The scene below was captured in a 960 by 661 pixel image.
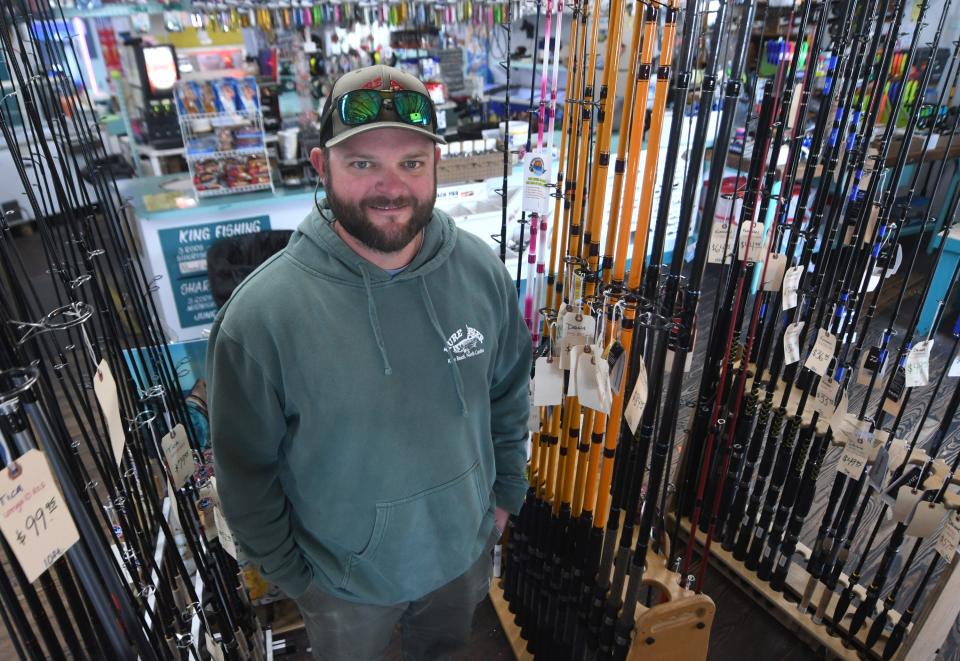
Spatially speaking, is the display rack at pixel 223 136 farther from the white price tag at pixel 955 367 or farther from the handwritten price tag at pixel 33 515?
the white price tag at pixel 955 367

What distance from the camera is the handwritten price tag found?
618mm

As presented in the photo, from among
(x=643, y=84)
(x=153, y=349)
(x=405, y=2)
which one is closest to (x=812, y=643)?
(x=643, y=84)

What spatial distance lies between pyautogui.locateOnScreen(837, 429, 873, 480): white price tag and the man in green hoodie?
1069 millimetres

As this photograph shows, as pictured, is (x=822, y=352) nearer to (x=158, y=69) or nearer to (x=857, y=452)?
(x=857, y=452)

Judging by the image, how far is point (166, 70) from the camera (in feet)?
15.9

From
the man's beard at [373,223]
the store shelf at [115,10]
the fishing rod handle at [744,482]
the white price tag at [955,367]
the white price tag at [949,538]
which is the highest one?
the store shelf at [115,10]

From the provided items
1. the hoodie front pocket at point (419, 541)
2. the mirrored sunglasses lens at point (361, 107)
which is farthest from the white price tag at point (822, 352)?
the mirrored sunglasses lens at point (361, 107)

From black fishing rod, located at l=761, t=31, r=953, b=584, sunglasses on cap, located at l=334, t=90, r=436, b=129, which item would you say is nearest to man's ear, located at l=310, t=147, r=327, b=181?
sunglasses on cap, located at l=334, t=90, r=436, b=129

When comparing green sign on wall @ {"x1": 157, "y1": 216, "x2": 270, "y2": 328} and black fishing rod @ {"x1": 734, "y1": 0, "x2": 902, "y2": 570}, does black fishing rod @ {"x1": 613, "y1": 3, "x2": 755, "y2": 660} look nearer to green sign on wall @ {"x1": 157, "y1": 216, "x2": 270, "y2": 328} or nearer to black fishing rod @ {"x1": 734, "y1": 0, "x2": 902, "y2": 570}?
black fishing rod @ {"x1": 734, "y1": 0, "x2": 902, "y2": 570}

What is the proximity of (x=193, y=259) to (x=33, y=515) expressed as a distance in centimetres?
321

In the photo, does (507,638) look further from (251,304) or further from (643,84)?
(643,84)

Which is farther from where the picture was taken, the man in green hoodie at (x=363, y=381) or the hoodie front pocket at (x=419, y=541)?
the hoodie front pocket at (x=419, y=541)

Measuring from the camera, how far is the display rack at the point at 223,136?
3410mm

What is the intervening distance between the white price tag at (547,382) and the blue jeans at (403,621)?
1.33ft
